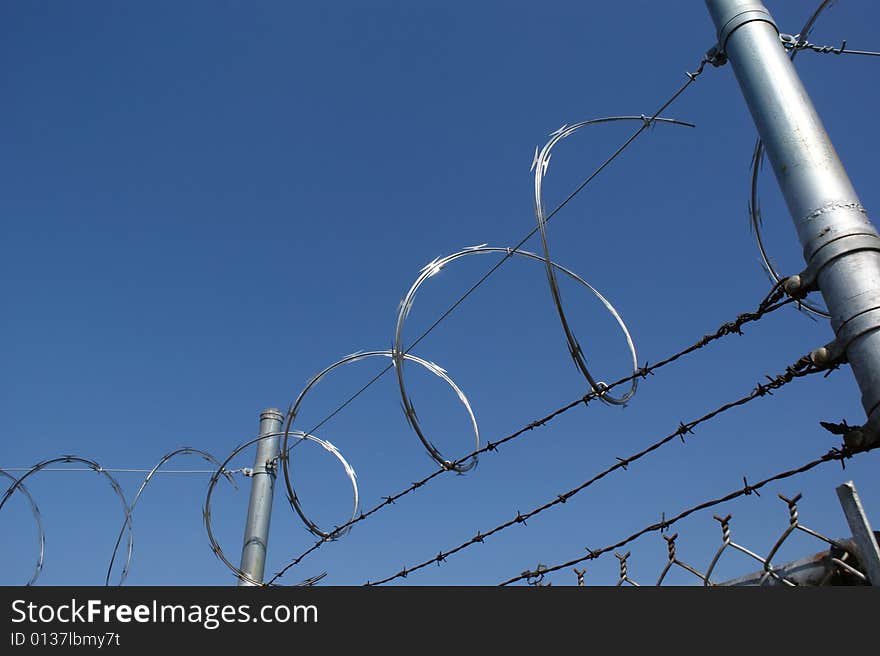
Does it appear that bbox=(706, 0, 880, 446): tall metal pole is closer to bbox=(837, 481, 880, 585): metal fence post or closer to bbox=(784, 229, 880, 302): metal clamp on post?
bbox=(784, 229, 880, 302): metal clamp on post

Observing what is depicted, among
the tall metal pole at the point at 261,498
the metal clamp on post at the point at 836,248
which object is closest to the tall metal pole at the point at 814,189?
the metal clamp on post at the point at 836,248

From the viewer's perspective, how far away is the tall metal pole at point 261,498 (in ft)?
23.6

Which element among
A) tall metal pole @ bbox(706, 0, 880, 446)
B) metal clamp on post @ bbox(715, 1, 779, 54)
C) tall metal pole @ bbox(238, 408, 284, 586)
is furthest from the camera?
tall metal pole @ bbox(238, 408, 284, 586)

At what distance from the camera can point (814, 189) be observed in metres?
2.49

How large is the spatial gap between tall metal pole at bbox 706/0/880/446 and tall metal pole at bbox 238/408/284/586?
20.2 ft

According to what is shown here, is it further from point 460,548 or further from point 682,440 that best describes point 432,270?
point 682,440

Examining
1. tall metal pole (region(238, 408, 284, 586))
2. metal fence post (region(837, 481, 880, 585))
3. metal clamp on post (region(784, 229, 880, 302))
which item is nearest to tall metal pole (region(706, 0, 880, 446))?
metal clamp on post (region(784, 229, 880, 302))

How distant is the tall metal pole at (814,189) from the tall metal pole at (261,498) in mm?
6165

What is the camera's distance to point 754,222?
3408mm

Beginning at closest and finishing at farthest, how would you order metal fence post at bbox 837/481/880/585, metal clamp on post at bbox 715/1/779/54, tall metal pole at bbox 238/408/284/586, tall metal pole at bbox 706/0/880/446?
metal fence post at bbox 837/481/880/585 < tall metal pole at bbox 706/0/880/446 < metal clamp on post at bbox 715/1/779/54 < tall metal pole at bbox 238/408/284/586

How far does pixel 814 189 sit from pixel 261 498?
656 centimetres

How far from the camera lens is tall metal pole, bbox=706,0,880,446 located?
7.36 feet
